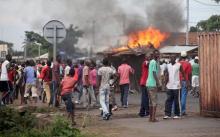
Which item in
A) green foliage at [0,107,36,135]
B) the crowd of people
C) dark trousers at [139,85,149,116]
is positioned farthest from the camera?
dark trousers at [139,85,149,116]

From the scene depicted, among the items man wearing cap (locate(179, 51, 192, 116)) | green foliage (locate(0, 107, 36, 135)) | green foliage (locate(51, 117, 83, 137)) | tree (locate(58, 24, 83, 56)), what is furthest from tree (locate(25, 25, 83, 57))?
green foliage (locate(51, 117, 83, 137))

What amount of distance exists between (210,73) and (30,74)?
26.6ft

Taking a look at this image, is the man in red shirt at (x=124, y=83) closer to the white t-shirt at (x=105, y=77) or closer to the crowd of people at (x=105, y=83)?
the crowd of people at (x=105, y=83)

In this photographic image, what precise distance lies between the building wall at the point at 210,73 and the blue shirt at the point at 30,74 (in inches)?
299

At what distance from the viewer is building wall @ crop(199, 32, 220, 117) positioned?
44.2 ft

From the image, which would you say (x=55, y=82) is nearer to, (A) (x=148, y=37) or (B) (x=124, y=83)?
(B) (x=124, y=83)

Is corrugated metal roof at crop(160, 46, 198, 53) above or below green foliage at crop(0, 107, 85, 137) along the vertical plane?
A: above

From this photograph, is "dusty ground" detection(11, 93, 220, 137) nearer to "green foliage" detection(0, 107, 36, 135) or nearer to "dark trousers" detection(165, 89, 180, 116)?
"dark trousers" detection(165, 89, 180, 116)

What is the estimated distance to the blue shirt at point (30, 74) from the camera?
776 inches

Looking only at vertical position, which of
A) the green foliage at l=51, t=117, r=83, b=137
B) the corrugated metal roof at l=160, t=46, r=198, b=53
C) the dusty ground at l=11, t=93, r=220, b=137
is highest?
the corrugated metal roof at l=160, t=46, r=198, b=53

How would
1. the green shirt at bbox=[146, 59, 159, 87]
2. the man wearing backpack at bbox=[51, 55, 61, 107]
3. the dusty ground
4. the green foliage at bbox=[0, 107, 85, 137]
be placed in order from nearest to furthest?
the green foliage at bbox=[0, 107, 85, 137]
the dusty ground
the green shirt at bbox=[146, 59, 159, 87]
the man wearing backpack at bbox=[51, 55, 61, 107]

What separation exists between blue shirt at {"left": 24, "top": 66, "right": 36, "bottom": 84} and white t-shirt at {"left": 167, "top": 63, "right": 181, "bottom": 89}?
7.12m

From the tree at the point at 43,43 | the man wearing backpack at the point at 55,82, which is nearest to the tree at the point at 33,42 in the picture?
the tree at the point at 43,43

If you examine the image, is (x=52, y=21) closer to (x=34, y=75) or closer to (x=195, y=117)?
(x=34, y=75)
